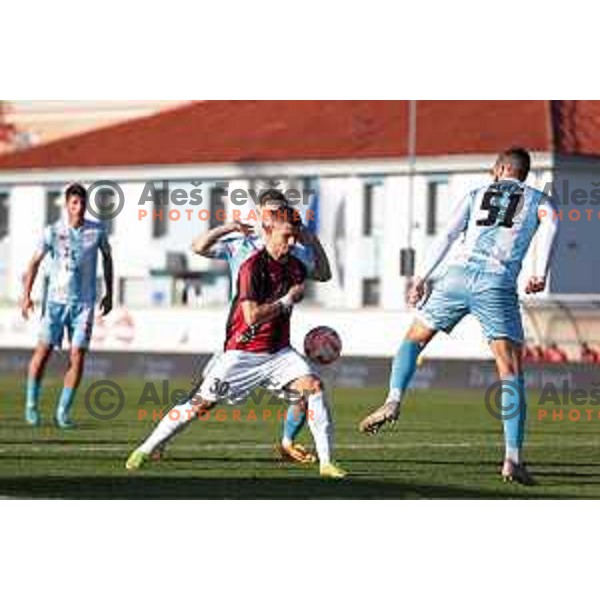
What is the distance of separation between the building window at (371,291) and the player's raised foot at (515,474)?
93.4ft

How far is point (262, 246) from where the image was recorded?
16641mm

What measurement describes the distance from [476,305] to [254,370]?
1.68 meters

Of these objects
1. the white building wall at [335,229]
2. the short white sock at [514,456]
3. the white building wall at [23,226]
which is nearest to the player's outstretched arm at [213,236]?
the short white sock at [514,456]

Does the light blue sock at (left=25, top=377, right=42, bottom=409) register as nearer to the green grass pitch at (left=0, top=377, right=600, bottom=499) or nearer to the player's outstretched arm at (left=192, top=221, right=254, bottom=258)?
the green grass pitch at (left=0, top=377, right=600, bottom=499)

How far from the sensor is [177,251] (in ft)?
150

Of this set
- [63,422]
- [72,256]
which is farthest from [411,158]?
[63,422]

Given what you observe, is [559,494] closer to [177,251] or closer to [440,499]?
[440,499]

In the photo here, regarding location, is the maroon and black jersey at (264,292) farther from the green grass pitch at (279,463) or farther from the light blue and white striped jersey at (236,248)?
the green grass pitch at (279,463)

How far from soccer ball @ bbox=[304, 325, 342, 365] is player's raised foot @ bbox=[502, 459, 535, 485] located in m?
1.76

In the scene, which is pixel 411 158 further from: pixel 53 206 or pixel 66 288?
pixel 66 288

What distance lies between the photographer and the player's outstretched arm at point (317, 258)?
1616 centimetres
